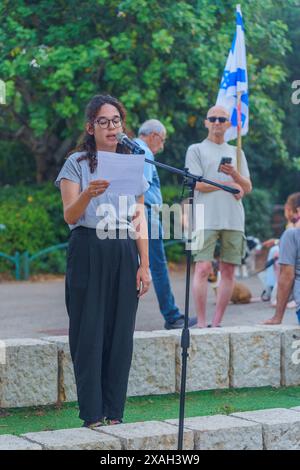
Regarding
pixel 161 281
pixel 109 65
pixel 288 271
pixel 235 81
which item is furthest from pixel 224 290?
pixel 109 65

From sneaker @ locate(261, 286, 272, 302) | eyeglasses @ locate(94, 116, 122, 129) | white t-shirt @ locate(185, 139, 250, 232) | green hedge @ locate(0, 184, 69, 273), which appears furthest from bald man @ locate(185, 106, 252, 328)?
green hedge @ locate(0, 184, 69, 273)

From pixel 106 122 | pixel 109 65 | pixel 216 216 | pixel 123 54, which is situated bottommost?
pixel 216 216

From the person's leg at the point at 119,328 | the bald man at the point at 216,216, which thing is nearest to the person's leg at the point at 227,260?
the bald man at the point at 216,216

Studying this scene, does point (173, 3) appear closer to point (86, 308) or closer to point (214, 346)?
point (214, 346)

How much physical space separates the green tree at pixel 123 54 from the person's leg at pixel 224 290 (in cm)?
620

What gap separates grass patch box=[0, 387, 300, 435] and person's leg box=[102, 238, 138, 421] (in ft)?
1.33

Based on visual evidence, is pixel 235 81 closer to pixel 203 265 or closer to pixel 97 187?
pixel 203 265

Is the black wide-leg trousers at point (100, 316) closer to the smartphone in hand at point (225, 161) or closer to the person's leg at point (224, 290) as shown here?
the smartphone in hand at point (225, 161)

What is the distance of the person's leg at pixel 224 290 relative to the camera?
9.01m

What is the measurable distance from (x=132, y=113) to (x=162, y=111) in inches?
57.5

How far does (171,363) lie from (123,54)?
9.00 m

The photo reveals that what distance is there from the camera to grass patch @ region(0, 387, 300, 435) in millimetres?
6418

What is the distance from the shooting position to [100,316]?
6.04 metres

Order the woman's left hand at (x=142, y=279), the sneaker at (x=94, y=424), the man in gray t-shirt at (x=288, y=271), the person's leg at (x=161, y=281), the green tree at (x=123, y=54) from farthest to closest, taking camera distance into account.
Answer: the green tree at (x=123, y=54)
the person's leg at (x=161, y=281)
the man in gray t-shirt at (x=288, y=271)
the woman's left hand at (x=142, y=279)
the sneaker at (x=94, y=424)
